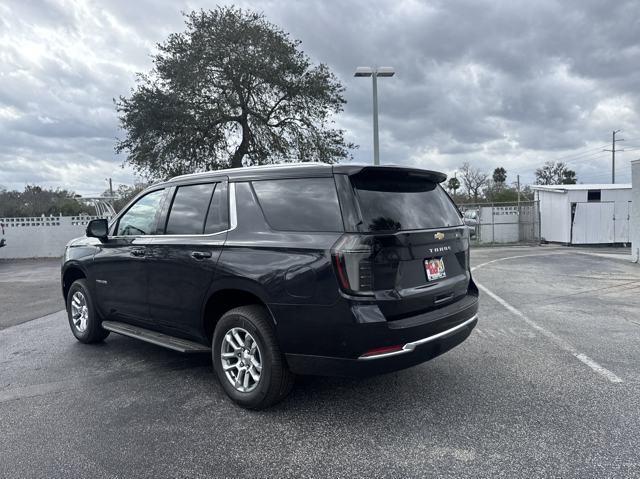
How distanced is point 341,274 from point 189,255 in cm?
158

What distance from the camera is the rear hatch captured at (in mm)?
3084

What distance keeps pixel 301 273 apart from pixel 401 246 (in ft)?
2.43

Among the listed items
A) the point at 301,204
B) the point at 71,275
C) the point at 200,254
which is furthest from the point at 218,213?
the point at 71,275

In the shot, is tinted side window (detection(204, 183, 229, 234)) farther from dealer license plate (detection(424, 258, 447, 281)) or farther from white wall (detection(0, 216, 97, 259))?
white wall (detection(0, 216, 97, 259))

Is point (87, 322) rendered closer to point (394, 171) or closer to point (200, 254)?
point (200, 254)

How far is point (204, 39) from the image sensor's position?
66.7 ft

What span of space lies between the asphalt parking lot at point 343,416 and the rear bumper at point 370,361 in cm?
45

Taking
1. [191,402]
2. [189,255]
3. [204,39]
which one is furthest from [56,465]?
[204,39]

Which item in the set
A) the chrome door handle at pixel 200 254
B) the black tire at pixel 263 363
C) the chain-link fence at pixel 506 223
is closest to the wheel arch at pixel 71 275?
the chrome door handle at pixel 200 254

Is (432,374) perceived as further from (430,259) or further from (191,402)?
(191,402)

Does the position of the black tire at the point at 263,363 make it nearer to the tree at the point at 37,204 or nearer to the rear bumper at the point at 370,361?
the rear bumper at the point at 370,361

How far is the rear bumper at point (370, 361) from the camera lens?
3.11 meters

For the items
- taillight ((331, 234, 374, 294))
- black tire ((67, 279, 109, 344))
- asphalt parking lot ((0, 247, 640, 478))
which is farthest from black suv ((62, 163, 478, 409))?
black tire ((67, 279, 109, 344))

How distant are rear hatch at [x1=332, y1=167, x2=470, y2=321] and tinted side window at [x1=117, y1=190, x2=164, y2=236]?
91.5 inches
